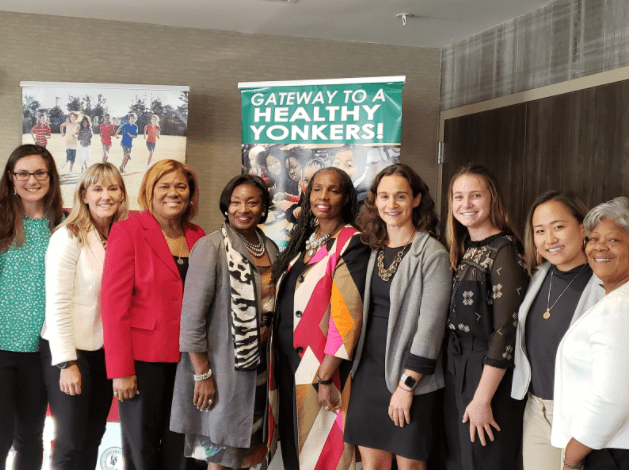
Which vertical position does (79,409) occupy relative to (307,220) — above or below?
below

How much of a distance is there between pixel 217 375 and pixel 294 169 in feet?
5.75

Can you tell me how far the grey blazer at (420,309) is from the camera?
2.31m

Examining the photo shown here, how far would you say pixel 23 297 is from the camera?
2639mm

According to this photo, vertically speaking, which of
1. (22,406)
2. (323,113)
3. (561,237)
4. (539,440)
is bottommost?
(22,406)

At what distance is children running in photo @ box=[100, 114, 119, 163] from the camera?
4152 mm

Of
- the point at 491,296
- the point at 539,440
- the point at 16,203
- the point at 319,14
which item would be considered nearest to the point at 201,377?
the point at 16,203

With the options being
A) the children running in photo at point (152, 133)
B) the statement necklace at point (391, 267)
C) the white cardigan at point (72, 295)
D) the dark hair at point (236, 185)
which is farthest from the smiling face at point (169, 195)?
the children running in photo at point (152, 133)

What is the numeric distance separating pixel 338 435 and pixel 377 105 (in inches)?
84.7

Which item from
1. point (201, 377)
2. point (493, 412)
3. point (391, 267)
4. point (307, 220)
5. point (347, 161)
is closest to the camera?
point (493, 412)

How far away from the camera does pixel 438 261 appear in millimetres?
2359

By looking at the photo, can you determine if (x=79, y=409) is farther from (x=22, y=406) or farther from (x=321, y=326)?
(x=321, y=326)

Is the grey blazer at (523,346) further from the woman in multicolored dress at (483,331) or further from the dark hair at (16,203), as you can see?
the dark hair at (16,203)

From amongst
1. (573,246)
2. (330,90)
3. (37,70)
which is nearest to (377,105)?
(330,90)

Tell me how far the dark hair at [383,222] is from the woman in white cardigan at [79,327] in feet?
3.70
